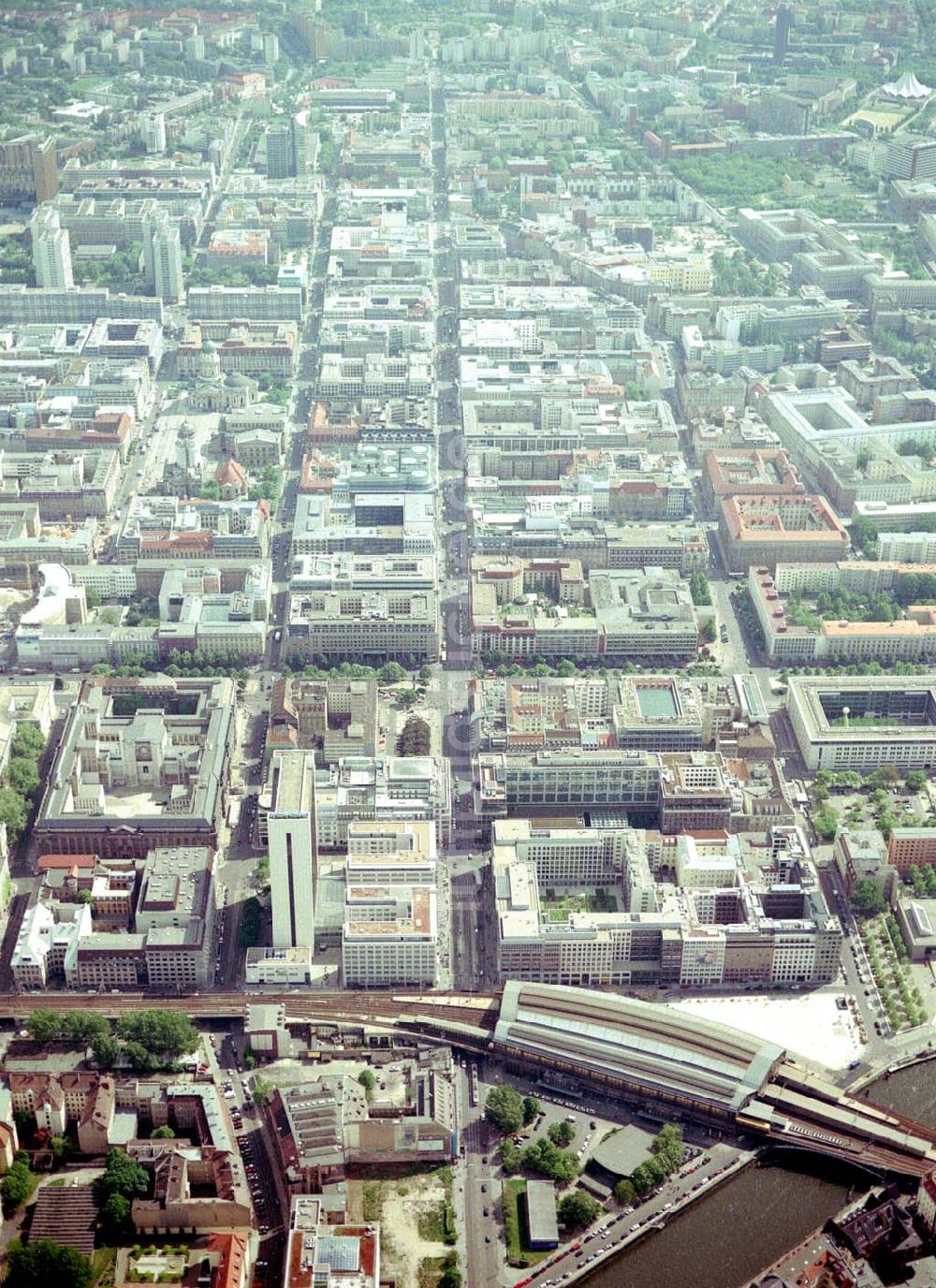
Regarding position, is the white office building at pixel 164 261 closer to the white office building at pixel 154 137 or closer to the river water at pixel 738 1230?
the white office building at pixel 154 137

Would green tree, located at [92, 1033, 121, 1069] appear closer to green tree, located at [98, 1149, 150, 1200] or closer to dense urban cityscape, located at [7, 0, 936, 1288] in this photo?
dense urban cityscape, located at [7, 0, 936, 1288]

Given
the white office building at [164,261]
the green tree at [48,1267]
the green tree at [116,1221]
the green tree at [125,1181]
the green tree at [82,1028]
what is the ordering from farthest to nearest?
the white office building at [164,261], the green tree at [82,1028], the green tree at [125,1181], the green tree at [116,1221], the green tree at [48,1267]

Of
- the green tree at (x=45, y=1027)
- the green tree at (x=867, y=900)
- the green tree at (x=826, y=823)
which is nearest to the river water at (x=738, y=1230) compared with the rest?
the green tree at (x=867, y=900)

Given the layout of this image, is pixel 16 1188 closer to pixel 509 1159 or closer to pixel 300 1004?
pixel 300 1004

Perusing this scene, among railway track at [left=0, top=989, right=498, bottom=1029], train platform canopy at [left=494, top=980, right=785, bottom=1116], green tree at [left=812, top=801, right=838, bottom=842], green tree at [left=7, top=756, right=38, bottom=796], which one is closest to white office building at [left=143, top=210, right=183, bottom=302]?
green tree at [left=7, top=756, right=38, bottom=796]

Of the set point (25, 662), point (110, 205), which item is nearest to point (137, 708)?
point (25, 662)

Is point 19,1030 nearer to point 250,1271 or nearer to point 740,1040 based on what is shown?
point 250,1271
